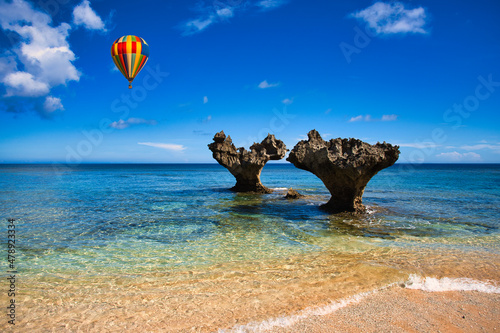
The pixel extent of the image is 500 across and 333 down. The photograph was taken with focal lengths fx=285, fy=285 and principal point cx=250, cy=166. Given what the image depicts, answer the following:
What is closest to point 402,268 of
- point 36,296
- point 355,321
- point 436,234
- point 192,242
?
point 355,321

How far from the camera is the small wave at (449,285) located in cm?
637

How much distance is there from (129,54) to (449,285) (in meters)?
23.7

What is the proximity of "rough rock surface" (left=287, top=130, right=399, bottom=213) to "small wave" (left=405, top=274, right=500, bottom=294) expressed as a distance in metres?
7.98

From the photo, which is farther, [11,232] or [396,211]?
[396,211]

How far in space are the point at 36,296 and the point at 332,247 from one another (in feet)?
26.9

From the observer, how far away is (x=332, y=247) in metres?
9.68

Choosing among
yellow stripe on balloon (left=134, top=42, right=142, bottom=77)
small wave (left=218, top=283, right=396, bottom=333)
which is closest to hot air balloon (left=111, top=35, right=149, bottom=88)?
yellow stripe on balloon (left=134, top=42, right=142, bottom=77)

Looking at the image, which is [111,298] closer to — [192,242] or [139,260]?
[139,260]

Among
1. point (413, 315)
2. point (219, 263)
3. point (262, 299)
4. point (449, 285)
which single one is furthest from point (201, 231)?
point (449, 285)

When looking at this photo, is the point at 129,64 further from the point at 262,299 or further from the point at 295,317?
the point at 295,317

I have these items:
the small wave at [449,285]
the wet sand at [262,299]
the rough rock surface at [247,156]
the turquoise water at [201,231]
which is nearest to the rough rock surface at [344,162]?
the turquoise water at [201,231]

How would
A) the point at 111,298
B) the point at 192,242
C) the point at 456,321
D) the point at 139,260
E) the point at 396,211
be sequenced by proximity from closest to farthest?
1. the point at 456,321
2. the point at 111,298
3. the point at 139,260
4. the point at 192,242
5. the point at 396,211

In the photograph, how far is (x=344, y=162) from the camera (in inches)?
586

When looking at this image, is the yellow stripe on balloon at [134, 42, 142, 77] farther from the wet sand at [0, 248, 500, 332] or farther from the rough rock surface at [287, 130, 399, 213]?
the wet sand at [0, 248, 500, 332]
